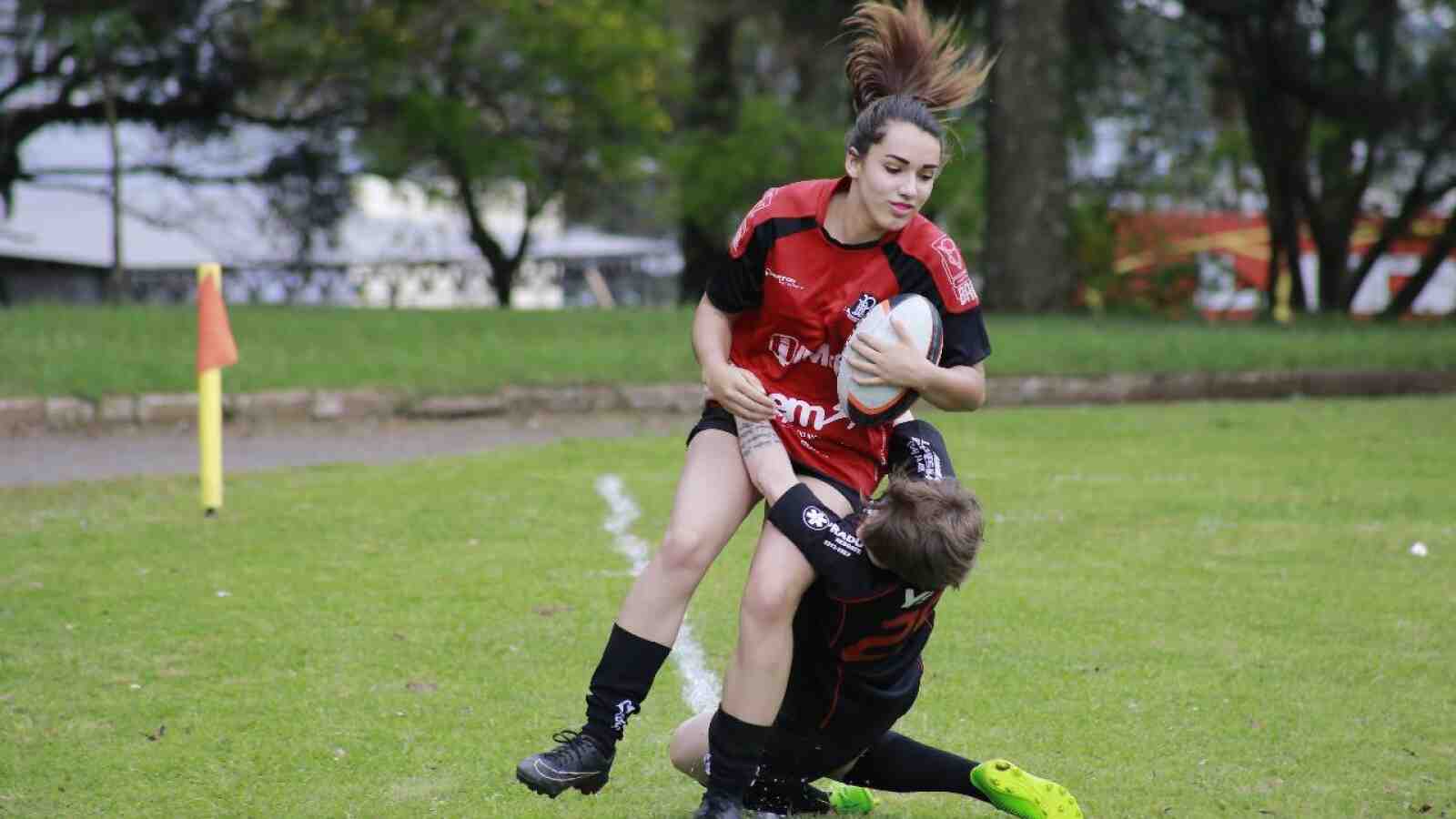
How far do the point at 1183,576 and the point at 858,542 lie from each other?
4.13 m

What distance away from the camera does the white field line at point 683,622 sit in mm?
6137

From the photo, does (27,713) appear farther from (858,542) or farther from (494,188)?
(494,188)

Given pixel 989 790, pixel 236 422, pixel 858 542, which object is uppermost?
pixel 858 542

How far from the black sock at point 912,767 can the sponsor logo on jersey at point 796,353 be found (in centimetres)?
110

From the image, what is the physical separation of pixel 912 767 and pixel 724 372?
4.10ft

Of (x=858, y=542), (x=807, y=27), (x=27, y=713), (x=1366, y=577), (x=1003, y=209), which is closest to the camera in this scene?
(x=858, y=542)

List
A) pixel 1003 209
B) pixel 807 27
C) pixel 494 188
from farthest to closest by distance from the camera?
pixel 494 188 → pixel 807 27 → pixel 1003 209

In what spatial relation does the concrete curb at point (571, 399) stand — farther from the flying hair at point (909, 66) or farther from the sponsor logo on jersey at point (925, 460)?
the sponsor logo on jersey at point (925, 460)

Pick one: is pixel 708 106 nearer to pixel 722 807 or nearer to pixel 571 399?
pixel 571 399

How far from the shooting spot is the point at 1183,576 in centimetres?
815

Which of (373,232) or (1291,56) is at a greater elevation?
(1291,56)

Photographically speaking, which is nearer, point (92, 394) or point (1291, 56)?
point (92, 394)

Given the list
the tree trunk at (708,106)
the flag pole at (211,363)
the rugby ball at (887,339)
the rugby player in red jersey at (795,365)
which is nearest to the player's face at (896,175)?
the rugby player in red jersey at (795,365)

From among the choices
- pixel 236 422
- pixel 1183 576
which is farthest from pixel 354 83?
pixel 1183 576
